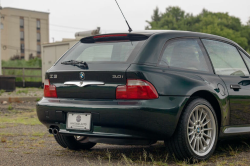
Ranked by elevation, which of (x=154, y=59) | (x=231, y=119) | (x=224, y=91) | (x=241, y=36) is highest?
(x=241, y=36)

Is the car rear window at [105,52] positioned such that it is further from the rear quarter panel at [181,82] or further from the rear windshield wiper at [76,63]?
the rear quarter panel at [181,82]

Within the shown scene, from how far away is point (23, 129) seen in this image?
23.5ft

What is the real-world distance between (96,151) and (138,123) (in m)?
1.47

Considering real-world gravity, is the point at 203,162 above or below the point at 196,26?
below

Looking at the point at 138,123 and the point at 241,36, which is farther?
the point at 241,36

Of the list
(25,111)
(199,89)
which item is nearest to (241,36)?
(25,111)

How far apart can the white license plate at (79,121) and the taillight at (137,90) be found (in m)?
0.46

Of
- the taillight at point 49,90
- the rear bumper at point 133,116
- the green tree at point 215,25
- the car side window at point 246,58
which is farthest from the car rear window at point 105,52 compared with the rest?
the green tree at point 215,25

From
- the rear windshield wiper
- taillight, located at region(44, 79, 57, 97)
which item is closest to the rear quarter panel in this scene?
the rear windshield wiper

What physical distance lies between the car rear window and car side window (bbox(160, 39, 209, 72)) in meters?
0.35

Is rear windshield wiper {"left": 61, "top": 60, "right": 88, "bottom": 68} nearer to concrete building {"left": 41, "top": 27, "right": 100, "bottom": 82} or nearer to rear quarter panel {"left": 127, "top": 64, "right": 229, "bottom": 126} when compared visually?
rear quarter panel {"left": 127, "top": 64, "right": 229, "bottom": 126}

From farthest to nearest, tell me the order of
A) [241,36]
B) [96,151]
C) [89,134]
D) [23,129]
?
[241,36]
[23,129]
[96,151]
[89,134]

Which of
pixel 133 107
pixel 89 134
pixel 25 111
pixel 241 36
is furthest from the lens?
pixel 241 36

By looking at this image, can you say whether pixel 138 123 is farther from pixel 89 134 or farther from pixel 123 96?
pixel 89 134
